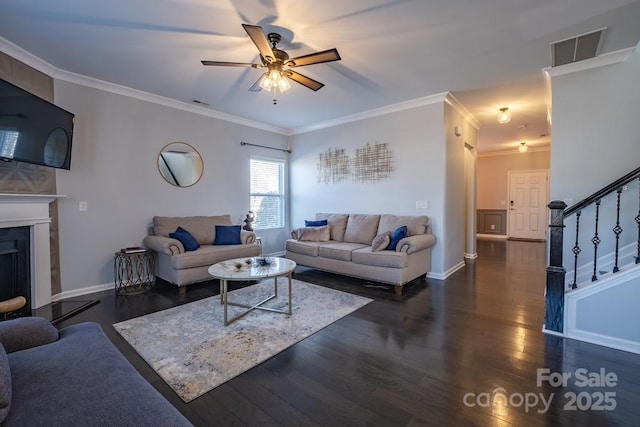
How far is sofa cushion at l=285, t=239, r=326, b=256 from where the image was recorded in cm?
454

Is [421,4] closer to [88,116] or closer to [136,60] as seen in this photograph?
[136,60]

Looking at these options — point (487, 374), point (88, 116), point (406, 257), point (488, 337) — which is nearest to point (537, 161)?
point (406, 257)

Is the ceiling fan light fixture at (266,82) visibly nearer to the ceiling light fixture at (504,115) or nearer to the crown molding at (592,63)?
the crown molding at (592,63)

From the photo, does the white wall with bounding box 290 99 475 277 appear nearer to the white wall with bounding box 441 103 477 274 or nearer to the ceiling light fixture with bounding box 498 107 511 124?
the white wall with bounding box 441 103 477 274

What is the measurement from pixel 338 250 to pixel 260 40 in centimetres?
283

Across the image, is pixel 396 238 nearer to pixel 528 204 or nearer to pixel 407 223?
pixel 407 223

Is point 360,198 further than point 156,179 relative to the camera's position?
Yes

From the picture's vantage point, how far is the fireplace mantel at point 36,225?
286cm

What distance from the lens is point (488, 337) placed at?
2.49 m

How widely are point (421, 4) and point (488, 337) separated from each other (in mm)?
2801

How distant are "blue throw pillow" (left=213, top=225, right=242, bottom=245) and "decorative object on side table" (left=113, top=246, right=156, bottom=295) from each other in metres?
0.93

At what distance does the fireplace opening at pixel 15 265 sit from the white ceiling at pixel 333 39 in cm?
191

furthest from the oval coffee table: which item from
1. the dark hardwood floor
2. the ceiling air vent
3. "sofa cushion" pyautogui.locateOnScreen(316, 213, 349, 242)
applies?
the ceiling air vent

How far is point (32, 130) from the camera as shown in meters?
2.79
